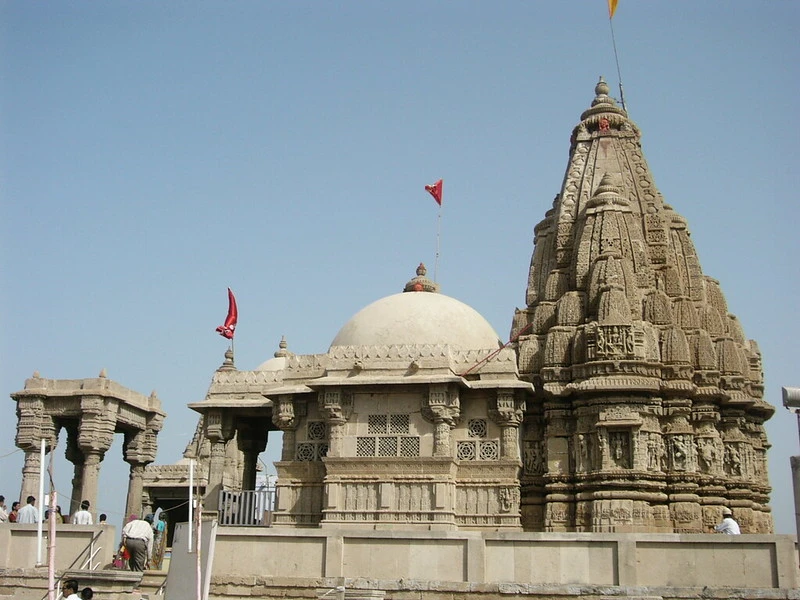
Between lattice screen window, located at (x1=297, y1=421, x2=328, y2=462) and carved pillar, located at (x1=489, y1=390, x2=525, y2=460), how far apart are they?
396 centimetres

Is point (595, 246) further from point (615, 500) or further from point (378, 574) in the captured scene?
point (378, 574)

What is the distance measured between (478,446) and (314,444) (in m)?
3.89

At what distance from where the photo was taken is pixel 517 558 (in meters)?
16.0

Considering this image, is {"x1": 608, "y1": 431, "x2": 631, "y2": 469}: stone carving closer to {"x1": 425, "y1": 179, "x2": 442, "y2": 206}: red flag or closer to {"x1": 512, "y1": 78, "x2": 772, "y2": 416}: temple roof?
{"x1": 512, "y1": 78, "x2": 772, "y2": 416}: temple roof

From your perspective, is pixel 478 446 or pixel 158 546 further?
pixel 158 546

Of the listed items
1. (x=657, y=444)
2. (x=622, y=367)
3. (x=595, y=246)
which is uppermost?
(x=595, y=246)

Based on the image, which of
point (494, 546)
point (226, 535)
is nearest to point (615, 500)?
point (494, 546)

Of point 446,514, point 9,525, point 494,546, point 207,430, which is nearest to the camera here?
point 494,546

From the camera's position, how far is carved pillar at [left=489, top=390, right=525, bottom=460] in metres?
22.5

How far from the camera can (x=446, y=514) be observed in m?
21.5

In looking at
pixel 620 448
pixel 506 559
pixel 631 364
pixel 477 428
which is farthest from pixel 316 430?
pixel 506 559

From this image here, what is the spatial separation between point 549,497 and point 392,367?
500cm

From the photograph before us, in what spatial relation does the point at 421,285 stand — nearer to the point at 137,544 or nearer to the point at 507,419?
the point at 507,419

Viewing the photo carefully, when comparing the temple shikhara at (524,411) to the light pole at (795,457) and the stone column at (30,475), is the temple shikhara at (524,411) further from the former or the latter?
the light pole at (795,457)
